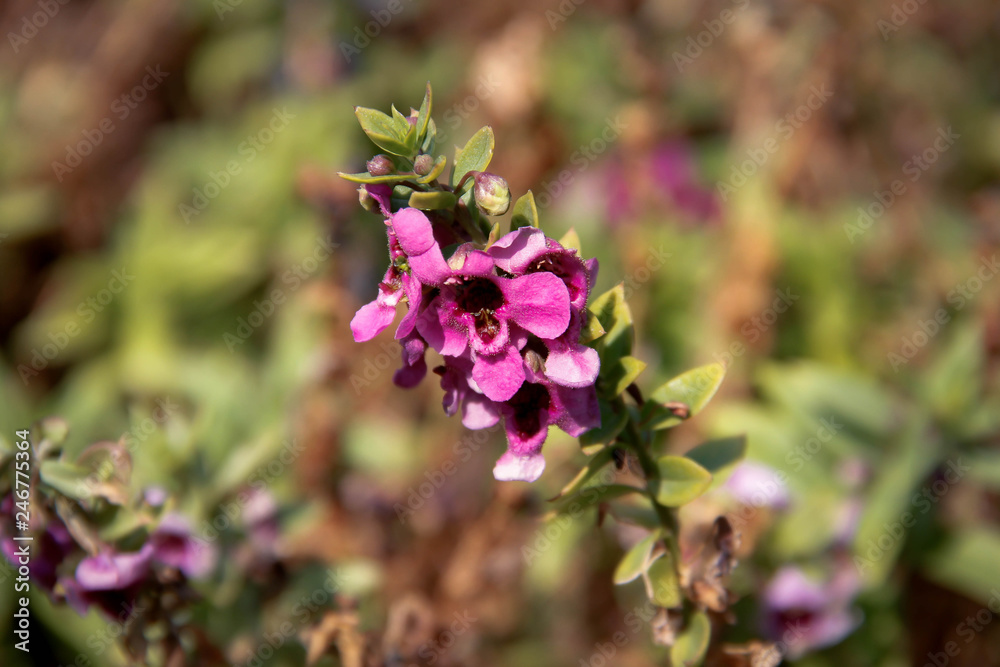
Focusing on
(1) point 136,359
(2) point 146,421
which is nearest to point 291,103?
(1) point 136,359

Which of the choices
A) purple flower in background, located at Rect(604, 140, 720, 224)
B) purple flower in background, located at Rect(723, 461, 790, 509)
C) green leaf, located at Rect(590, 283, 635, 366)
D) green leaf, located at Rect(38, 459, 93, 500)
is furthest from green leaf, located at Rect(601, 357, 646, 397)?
purple flower in background, located at Rect(604, 140, 720, 224)

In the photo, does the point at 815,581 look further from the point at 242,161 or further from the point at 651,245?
the point at 242,161

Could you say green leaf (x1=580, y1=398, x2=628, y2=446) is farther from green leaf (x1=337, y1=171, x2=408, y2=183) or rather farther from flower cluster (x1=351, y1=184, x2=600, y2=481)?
green leaf (x1=337, y1=171, x2=408, y2=183)

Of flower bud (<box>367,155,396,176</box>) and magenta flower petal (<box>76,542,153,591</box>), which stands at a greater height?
flower bud (<box>367,155,396,176</box>)

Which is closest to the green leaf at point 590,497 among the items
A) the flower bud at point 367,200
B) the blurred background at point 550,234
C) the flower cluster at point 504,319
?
the blurred background at point 550,234

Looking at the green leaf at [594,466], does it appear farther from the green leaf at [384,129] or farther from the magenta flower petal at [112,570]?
the magenta flower petal at [112,570]
